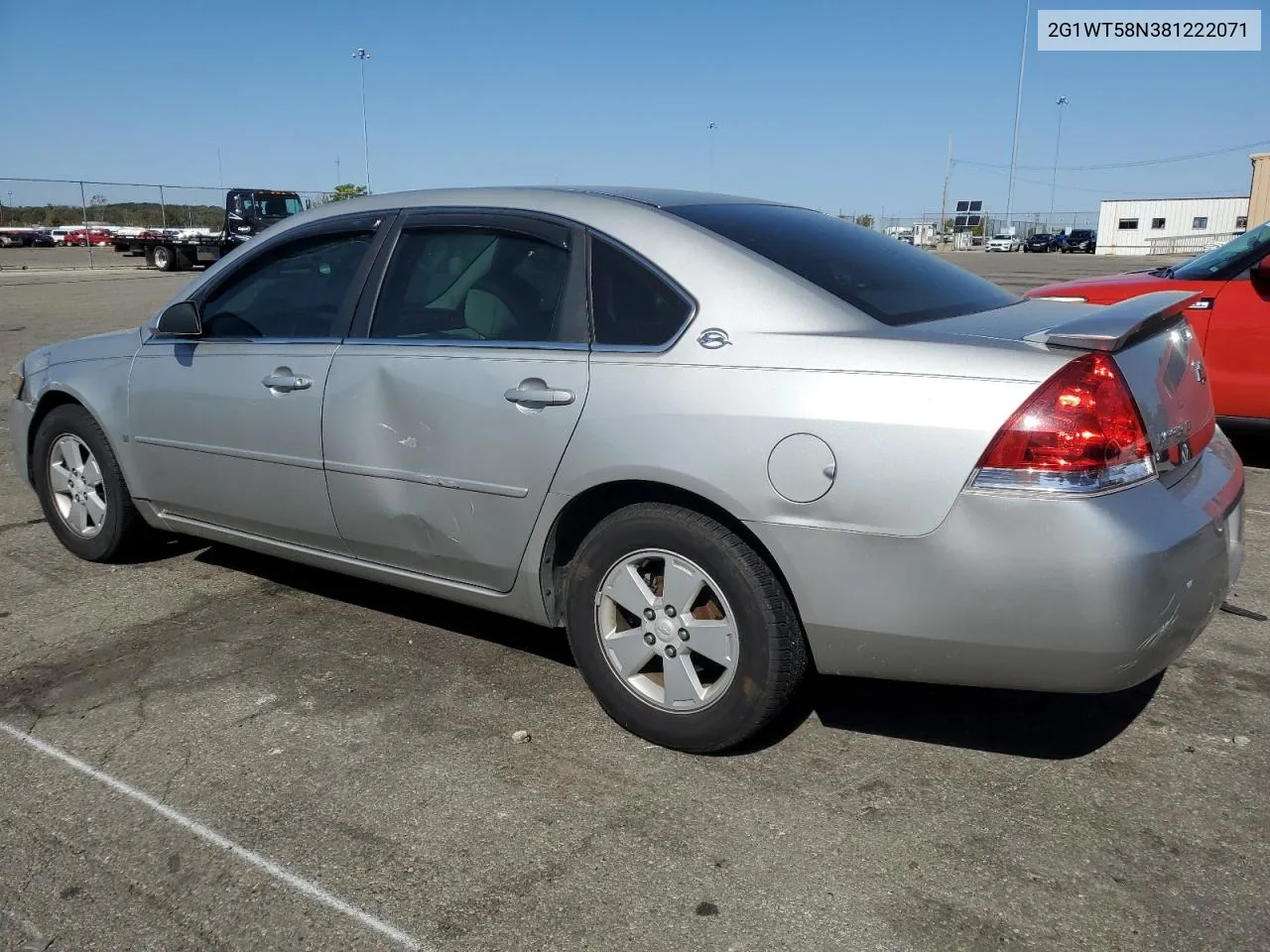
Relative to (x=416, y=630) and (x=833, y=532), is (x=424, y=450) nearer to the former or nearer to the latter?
(x=416, y=630)

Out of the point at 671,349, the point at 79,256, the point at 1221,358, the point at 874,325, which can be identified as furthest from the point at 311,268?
the point at 79,256

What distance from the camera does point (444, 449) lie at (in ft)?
Answer: 10.9

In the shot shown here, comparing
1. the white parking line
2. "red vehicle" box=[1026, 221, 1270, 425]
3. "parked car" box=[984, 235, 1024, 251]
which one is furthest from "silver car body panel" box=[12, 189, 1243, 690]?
"parked car" box=[984, 235, 1024, 251]

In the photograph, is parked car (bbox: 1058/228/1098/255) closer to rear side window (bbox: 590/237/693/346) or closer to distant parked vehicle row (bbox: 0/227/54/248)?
distant parked vehicle row (bbox: 0/227/54/248)

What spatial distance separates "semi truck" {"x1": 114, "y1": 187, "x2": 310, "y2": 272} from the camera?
90.9 feet

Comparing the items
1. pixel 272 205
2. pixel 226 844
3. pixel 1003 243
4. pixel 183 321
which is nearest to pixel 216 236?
pixel 272 205

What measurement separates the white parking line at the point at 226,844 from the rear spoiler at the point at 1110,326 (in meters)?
1.98

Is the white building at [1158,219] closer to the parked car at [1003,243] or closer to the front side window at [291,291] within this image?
the parked car at [1003,243]

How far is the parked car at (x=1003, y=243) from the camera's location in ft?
199

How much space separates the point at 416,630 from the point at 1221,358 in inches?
189

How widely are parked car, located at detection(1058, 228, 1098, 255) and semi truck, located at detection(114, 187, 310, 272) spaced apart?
4317 cm

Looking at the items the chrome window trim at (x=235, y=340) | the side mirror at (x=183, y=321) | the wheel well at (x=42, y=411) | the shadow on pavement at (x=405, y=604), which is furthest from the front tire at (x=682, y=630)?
the wheel well at (x=42, y=411)

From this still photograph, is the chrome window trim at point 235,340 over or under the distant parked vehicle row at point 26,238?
under

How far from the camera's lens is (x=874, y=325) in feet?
9.24
